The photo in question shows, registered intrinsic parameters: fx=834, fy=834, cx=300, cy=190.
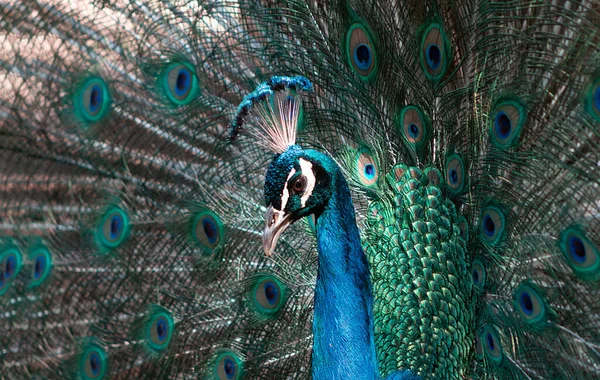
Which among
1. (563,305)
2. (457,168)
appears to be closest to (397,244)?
(457,168)

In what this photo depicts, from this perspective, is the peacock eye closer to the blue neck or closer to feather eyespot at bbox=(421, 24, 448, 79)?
the blue neck

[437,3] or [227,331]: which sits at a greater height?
[437,3]

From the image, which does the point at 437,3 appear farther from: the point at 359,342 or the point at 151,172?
the point at 151,172

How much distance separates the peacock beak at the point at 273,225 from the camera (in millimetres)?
1482

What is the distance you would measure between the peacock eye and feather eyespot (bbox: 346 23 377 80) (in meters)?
0.61

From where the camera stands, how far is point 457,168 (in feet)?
6.86

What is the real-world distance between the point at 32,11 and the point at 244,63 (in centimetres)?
70

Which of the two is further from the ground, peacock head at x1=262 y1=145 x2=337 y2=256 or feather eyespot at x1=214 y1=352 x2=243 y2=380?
feather eyespot at x1=214 y1=352 x2=243 y2=380

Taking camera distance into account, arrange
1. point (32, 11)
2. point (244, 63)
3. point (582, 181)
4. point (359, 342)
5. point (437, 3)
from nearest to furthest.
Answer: point (359, 342) < point (582, 181) < point (437, 3) < point (244, 63) < point (32, 11)

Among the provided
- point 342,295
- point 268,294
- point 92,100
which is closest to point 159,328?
point 268,294

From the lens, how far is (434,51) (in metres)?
2.05

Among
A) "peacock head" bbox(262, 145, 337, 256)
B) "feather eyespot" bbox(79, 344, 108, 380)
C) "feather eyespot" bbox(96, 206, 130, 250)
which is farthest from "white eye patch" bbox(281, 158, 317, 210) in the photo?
"feather eyespot" bbox(79, 344, 108, 380)

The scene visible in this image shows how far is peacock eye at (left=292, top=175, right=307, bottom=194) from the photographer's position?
156cm

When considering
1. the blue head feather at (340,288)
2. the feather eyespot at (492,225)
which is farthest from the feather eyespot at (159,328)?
the feather eyespot at (492,225)
